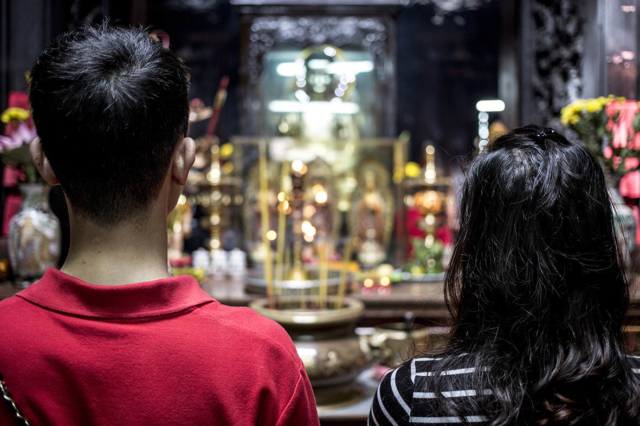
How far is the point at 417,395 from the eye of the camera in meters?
0.68

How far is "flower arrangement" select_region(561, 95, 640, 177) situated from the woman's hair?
1610 millimetres

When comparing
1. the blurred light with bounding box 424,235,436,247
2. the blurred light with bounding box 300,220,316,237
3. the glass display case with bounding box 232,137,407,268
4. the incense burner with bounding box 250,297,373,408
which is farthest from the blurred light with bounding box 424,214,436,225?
the incense burner with bounding box 250,297,373,408

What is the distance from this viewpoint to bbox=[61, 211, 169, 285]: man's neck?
0.60m

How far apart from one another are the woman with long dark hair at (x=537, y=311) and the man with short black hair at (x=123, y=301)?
17cm

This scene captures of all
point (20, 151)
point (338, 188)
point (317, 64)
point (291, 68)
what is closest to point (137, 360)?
point (20, 151)

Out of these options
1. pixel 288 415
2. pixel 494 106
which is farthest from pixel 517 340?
pixel 494 106

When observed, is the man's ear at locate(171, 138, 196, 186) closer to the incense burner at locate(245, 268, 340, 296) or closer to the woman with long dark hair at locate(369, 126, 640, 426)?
the woman with long dark hair at locate(369, 126, 640, 426)

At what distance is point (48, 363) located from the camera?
1.79 ft

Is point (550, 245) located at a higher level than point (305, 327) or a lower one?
higher

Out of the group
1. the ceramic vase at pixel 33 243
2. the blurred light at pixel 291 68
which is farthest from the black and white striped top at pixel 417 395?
the blurred light at pixel 291 68

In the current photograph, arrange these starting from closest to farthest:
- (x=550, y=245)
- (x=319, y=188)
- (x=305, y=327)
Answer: (x=550, y=245) → (x=305, y=327) → (x=319, y=188)

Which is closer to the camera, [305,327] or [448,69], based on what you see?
[305,327]

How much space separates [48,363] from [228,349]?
6.3 inches

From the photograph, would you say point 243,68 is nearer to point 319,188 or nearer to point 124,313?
point 319,188
